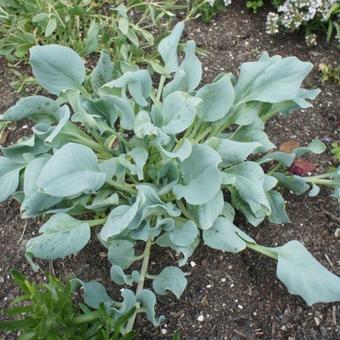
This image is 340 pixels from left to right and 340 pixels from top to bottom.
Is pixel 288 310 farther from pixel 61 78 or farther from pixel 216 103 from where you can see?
pixel 61 78

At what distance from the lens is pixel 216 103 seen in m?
2.12

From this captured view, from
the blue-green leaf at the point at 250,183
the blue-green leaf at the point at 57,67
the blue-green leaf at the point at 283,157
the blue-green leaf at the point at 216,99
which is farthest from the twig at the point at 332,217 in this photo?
the blue-green leaf at the point at 57,67

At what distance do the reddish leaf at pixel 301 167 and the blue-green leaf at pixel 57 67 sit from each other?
3.04ft

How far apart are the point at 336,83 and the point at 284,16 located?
41cm

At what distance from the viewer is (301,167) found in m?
2.44

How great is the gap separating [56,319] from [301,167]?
3.95 ft

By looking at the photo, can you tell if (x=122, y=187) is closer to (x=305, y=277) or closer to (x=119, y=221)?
(x=119, y=221)

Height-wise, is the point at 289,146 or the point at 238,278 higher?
the point at 289,146

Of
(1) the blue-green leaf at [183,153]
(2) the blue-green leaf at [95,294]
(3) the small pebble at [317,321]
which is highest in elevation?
(1) the blue-green leaf at [183,153]

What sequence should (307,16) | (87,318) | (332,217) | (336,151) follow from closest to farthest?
(87,318)
(332,217)
(336,151)
(307,16)

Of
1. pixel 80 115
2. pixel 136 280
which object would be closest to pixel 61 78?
pixel 80 115

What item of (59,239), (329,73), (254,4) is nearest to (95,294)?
(59,239)

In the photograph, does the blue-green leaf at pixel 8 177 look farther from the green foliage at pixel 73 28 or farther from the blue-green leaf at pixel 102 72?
the green foliage at pixel 73 28

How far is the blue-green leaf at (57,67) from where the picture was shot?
79.7 inches
